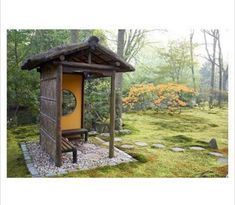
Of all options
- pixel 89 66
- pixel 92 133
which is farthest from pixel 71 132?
pixel 89 66

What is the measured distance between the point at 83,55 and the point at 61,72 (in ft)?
2.24

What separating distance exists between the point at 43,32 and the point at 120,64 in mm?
3630

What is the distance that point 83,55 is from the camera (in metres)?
5.15

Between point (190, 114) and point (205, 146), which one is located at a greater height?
point (190, 114)

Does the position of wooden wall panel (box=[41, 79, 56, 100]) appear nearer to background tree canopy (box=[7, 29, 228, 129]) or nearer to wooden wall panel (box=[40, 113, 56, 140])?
wooden wall panel (box=[40, 113, 56, 140])

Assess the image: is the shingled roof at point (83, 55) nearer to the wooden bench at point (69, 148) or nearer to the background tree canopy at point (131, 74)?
the wooden bench at point (69, 148)

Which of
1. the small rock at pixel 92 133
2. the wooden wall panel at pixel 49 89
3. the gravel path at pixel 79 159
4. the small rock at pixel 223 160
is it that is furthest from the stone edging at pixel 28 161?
the small rock at pixel 223 160

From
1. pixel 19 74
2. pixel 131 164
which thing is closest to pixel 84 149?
pixel 131 164

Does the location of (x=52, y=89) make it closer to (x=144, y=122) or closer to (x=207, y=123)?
(x=144, y=122)

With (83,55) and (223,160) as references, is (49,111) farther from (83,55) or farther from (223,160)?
(223,160)

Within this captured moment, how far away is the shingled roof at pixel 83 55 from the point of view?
455 cm

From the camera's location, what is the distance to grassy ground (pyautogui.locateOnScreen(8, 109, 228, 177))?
5.09 meters
